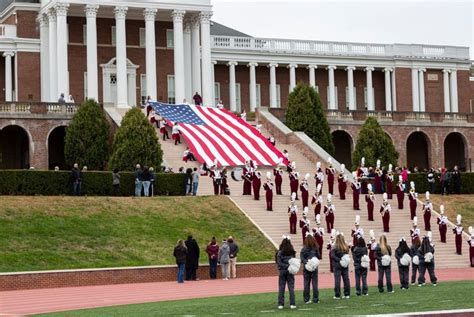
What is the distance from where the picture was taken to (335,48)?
3334 inches

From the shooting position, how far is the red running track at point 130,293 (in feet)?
92.1

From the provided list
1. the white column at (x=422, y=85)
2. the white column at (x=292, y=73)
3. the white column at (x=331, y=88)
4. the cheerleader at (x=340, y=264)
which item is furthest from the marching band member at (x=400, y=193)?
the white column at (x=422, y=85)

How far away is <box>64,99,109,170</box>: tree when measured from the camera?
187ft

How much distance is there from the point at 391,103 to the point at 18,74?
98.9ft

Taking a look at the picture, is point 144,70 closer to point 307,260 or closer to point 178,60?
point 178,60

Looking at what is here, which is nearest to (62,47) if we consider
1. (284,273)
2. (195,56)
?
(195,56)

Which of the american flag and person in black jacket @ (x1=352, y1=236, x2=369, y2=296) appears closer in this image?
person in black jacket @ (x1=352, y1=236, x2=369, y2=296)

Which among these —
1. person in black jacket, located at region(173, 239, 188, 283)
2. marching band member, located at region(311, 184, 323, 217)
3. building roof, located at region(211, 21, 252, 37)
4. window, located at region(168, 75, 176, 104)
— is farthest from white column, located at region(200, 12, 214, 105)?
person in black jacket, located at region(173, 239, 188, 283)

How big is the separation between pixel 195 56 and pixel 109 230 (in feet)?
112

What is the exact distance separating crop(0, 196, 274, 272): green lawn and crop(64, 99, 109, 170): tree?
13.4 meters

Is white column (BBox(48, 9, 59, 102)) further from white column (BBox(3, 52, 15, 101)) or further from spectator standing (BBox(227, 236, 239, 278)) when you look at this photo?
spectator standing (BBox(227, 236, 239, 278))

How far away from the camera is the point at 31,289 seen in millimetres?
33781

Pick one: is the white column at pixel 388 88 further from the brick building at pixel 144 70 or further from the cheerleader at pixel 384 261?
the cheerleader at pixel 384 261

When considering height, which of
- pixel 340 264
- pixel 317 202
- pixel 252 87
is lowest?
pixel 340 264
